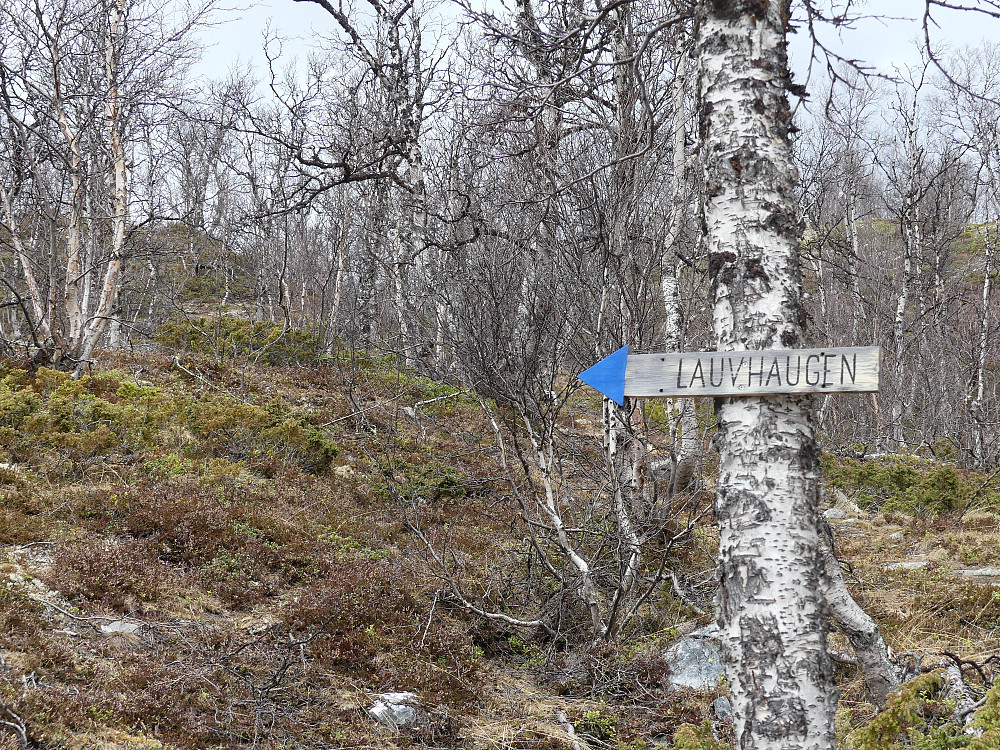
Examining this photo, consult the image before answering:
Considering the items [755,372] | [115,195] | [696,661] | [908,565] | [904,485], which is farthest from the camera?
[115,195]

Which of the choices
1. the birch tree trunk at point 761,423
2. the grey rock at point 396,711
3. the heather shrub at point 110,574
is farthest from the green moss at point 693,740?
the heather shrub at point 110,574

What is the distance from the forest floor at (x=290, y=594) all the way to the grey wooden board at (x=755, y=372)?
7.54 feet

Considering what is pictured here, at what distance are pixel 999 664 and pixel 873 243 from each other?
24.4 meters

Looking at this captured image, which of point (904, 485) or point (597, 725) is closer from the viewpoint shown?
point (597, 725)

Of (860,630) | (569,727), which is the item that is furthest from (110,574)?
(860,630)

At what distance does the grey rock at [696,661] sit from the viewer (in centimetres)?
437

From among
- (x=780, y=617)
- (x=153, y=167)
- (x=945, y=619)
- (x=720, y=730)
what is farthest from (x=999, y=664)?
(x=153, y=167)

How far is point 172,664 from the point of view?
12.4 ft

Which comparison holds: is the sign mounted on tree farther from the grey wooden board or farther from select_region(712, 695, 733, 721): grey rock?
select_region(712, 695, 733, 721): grey rock

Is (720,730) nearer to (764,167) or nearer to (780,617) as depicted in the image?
(780,617)

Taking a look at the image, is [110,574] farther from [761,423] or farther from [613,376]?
[761,423]

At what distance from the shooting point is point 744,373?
7.23 feet

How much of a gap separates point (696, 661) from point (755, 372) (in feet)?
10.2

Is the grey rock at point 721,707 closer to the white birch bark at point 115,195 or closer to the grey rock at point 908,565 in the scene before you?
the grey rock at point 908,565
